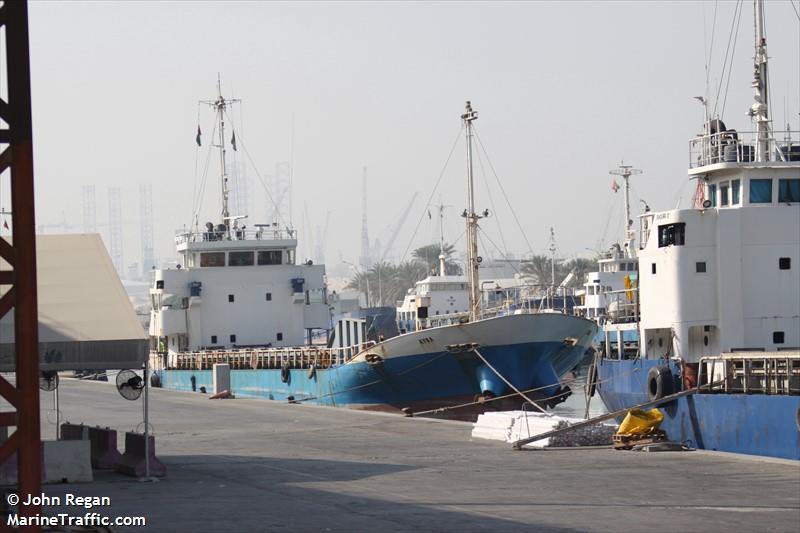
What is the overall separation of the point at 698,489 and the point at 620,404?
42.5 feet

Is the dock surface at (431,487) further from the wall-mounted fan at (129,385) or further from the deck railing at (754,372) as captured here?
the deck railing at (754,372)

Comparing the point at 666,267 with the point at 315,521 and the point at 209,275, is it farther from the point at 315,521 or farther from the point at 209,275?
the point at 209,275

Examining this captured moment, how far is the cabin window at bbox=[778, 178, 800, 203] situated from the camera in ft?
88.3

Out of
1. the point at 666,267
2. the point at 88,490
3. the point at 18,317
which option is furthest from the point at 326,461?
the point at 18,317

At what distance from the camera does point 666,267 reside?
89.6 feet

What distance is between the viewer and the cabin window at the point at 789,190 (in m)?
26.9

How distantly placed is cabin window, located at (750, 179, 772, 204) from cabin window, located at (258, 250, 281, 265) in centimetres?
2815

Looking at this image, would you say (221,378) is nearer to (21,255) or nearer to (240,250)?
(240,250)

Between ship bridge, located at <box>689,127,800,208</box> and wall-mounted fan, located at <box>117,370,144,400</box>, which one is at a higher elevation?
ship bridge, located at <box>689,127,800,208</box>

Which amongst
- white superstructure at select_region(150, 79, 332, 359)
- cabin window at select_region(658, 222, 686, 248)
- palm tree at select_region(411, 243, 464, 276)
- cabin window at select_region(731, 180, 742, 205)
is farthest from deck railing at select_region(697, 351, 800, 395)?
palm tree at select_region(411, 243, 464, 276)

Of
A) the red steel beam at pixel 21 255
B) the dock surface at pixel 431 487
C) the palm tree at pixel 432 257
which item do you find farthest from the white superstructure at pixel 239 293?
the palm tree at pixel 432 257

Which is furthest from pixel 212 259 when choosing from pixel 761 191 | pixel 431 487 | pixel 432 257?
pixel 432 257

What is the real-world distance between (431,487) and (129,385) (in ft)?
16.4

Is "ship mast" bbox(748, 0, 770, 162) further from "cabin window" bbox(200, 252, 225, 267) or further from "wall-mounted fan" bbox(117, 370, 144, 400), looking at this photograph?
"cabin window" bbox(200, 252, 225, 267)
